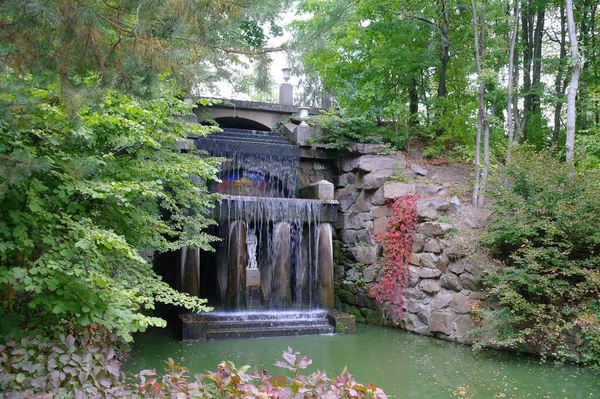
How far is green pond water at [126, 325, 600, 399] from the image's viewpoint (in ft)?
18.0

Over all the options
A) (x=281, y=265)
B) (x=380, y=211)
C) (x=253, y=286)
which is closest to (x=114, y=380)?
(x=281, y=265)

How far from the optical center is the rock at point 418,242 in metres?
8.60

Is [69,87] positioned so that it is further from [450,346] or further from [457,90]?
[457,90]

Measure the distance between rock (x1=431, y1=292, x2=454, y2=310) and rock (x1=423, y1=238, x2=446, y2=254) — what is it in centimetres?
68

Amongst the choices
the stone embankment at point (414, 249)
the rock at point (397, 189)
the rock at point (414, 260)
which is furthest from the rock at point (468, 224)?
the rock at point (397, 189)

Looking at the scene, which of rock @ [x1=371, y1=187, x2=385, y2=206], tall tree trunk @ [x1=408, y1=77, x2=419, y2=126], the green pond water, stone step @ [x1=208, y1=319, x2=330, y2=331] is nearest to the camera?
the green pond water

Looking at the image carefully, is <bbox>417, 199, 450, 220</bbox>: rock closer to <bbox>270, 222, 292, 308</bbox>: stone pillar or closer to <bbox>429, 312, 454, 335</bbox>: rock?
<bbox>429, 312, 454, 335</bbox>: rock

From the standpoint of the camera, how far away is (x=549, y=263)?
685 cm

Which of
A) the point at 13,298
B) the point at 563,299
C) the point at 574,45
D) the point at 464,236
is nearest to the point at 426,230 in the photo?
the point at 464,236

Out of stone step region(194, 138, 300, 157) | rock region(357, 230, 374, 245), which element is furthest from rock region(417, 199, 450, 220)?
stone step region(194, 138, 300, 157)

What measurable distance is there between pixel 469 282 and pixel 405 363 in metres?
1.82

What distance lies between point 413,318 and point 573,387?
3174 millimetres

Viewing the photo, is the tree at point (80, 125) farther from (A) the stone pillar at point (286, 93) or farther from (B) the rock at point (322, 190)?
(A) the stone pillar at point (286, 93)

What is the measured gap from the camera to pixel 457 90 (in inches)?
518
